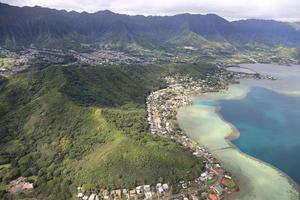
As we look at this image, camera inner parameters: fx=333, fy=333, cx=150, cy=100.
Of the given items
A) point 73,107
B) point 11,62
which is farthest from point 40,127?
point 11,62

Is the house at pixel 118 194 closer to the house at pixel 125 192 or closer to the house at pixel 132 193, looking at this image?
the house at pixel 125 192

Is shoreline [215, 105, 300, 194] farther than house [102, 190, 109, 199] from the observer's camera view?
Yes

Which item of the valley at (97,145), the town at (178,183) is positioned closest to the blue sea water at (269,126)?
the valley at (97,145)

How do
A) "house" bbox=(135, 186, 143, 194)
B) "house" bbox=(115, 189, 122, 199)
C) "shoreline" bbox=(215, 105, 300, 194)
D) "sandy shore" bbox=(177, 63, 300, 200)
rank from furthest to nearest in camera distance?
"shoreline" bbox=(215, 105, 300, 194)
"sandy shore" bbox=(177, 63, 300, 200)
"house" bbox=(135, 186, 143, 194)
"house" bbox=(115, 189, 122, 199)

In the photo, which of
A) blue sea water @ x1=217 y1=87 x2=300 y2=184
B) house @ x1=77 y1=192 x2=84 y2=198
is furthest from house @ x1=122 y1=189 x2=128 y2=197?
blue sea water @ x1=217 y1=87 x2=300 y2=184

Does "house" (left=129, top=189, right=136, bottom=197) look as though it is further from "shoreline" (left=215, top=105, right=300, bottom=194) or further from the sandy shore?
"shoreline" (left=215, top=105, right=300, bottom=194)
